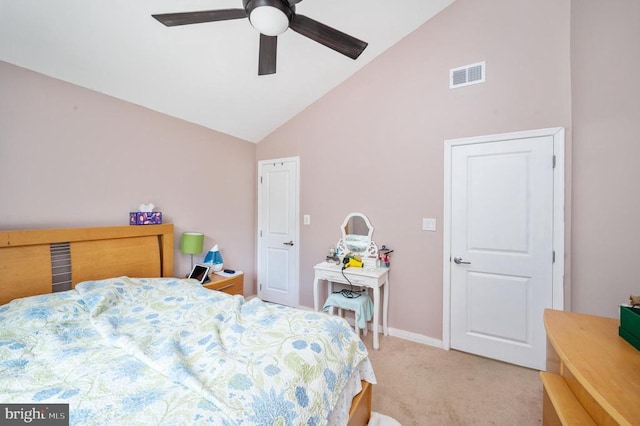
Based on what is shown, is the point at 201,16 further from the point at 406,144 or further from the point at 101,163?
the point at 406,144

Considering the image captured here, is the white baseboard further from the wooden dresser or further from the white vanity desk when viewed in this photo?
the wooden dresser

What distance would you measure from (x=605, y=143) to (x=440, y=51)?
5.10ft

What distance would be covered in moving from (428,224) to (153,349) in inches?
93.9

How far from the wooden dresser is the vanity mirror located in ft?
5.40

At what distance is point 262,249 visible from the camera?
3736mm

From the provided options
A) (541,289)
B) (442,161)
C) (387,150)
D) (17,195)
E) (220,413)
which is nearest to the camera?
(220,413)

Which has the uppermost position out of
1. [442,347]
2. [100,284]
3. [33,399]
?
[100,284]

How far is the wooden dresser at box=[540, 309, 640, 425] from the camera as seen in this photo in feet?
2.40

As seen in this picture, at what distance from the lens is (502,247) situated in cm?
232

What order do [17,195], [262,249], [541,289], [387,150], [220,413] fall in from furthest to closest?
[262,249], [387,150], [541,289], [17,195], [220,413]

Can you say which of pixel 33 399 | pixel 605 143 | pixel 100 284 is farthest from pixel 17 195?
pixel 605 143

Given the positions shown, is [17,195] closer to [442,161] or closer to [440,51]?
[442,161]

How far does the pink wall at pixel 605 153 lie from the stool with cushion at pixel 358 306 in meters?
1.68

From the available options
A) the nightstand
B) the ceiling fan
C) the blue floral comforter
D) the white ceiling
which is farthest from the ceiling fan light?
the nightstand
